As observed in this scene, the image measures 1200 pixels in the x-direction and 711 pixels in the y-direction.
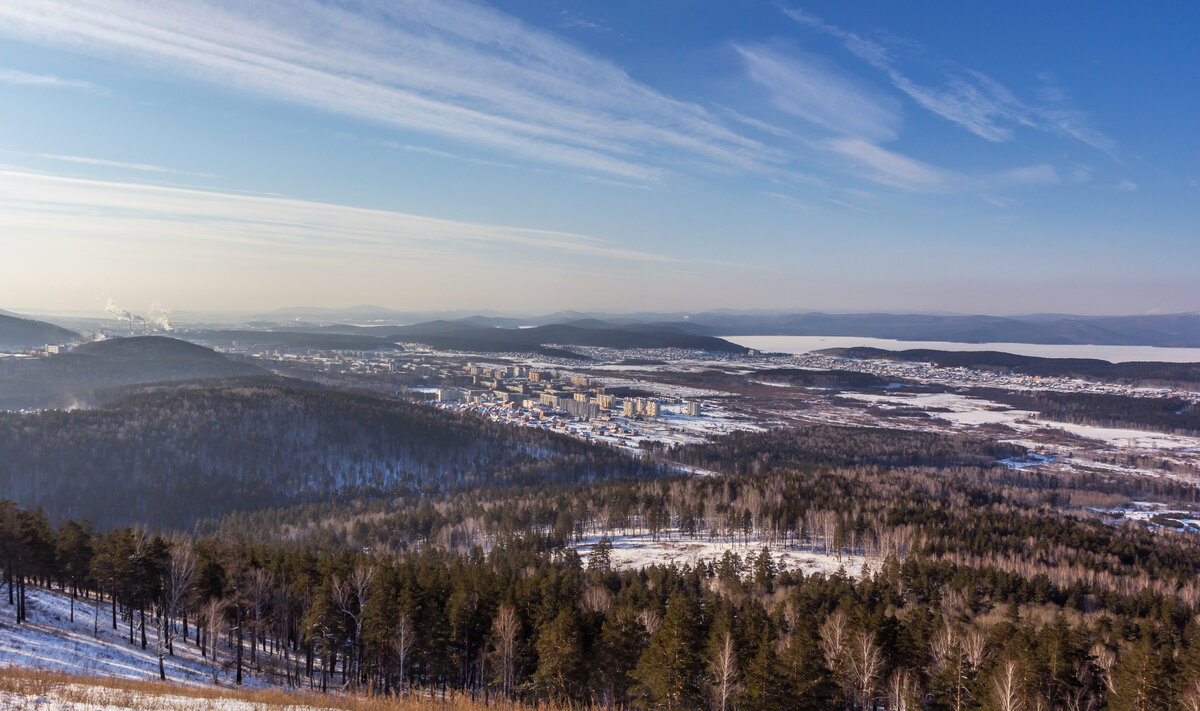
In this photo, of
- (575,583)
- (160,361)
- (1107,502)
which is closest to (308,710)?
(575,583)

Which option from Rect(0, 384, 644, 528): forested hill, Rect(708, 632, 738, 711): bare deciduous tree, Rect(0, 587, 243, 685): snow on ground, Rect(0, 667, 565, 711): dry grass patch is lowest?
Rect(0, 384, 644, 528): forested hill

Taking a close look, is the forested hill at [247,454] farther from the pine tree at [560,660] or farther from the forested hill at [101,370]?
the pine tree at [560,660]

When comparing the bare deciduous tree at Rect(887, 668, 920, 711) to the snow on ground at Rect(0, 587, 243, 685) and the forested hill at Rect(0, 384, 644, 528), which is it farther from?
the forested hill at Rect(0, 384, 644, 528)

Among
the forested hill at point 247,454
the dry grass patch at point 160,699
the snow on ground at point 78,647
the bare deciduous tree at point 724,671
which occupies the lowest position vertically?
the forested hill at point 247,454

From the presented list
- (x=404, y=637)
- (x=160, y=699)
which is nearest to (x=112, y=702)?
(x=160, y=699)

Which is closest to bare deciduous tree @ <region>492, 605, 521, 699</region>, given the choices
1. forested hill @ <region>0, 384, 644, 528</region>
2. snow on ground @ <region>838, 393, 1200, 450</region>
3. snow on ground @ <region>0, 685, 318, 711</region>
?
snow on ground @ <region>0, 685, 318, 711</region>

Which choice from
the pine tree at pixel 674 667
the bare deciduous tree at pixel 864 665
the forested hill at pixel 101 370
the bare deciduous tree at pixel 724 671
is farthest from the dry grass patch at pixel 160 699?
the forested hill at pixel 101 370

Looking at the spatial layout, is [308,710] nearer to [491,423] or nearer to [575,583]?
[575,583]
